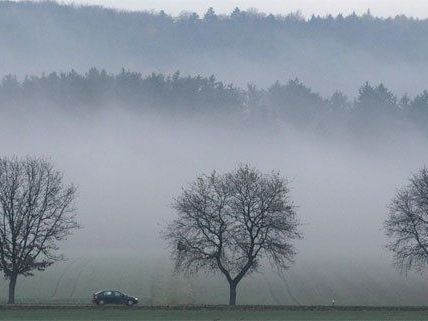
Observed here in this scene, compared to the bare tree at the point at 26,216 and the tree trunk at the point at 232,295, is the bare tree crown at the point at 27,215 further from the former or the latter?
the tree trunk at the point at 232,295

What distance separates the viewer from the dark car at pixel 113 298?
226 ft

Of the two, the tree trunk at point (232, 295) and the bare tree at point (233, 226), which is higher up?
the bare tree at point (233, 226)

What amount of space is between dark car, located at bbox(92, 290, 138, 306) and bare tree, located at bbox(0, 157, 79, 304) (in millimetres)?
5376

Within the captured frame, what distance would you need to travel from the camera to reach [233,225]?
7406 centimetres

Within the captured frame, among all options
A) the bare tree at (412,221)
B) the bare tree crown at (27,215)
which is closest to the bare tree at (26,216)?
the bare tree crown at (27,215)

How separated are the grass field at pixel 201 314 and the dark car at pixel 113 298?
21.1 ft

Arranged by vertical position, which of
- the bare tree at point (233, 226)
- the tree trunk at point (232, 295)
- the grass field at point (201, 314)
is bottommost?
the grass field at point (201, 314)

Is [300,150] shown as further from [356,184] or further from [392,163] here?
[356,184]

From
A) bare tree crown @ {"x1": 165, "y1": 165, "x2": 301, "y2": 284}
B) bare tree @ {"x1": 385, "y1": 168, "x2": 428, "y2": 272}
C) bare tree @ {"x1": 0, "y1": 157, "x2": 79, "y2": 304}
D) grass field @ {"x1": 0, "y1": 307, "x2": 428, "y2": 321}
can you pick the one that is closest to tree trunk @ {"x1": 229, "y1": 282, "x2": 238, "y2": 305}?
bare tree crown @ {"x1": 165, "y1": 165, "x2": 301, "y2": 284}

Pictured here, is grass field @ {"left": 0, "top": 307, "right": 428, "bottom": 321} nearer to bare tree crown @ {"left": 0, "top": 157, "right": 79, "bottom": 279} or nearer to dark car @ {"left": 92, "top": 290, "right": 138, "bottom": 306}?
dark car @ {"left": 92, "top": 290, "right": 138, "bottom": 306}

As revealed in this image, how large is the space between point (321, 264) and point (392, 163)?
108185 millimetres

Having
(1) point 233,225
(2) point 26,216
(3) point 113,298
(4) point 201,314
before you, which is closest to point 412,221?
(1) point 233,225

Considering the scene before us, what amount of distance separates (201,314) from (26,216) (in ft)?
68.4

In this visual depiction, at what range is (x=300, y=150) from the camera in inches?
7869
